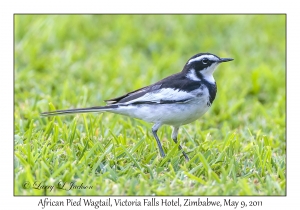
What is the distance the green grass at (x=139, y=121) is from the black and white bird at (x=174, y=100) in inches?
13.8

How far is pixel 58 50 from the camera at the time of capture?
440 inches

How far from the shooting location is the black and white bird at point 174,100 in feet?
22.4

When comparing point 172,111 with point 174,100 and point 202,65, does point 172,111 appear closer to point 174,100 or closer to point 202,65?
point 174,100

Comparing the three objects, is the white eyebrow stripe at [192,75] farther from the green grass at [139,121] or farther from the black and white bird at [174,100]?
the green grass at [139,121]

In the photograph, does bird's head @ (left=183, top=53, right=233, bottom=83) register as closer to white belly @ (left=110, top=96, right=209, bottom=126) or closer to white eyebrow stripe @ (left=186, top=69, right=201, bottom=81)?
white eyebrow stripe @ (left=186, top=69, right=201, bottom=81)

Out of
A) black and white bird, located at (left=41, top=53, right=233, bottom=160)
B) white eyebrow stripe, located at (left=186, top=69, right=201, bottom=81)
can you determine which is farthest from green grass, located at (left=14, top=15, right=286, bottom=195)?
white eyebrow stripe, located at (left=186, top=69, right=201, bottom=81)

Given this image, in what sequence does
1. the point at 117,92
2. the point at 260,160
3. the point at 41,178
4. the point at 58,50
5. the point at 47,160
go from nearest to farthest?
the point at 41,178 → the point at 47,160 → the point at 260,160 → the point at 117,92 → the point at 58,50

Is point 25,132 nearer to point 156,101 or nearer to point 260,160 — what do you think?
point 156,101

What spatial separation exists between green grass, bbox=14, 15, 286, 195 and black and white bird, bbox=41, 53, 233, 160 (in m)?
0.35

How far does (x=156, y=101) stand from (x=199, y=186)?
5.05ft

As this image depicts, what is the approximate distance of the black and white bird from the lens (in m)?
6.82

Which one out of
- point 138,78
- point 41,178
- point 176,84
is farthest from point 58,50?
point 41,178

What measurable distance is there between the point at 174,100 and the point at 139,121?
1.50 metres

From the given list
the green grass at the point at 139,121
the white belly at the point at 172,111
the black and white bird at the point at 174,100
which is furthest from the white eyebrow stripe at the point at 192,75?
the green grass at the point at 139,121
